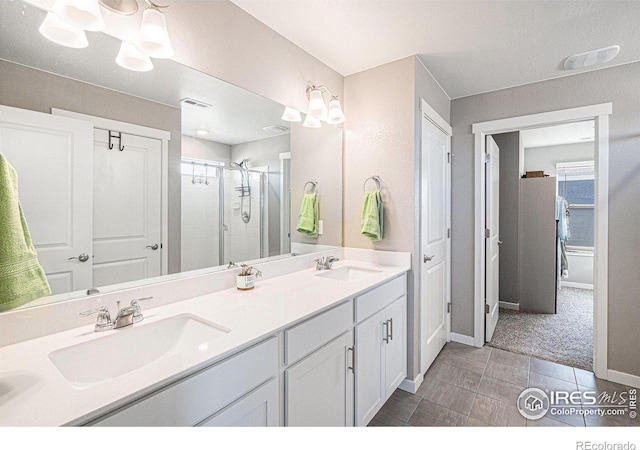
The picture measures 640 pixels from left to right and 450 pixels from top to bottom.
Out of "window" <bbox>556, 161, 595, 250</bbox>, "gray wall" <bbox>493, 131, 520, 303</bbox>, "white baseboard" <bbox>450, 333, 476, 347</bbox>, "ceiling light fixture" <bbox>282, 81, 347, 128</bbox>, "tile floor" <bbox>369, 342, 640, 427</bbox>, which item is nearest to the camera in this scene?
"tile floor" <bbox>369, 342, 640, 427</bbox>

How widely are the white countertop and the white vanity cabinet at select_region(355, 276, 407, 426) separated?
18cm

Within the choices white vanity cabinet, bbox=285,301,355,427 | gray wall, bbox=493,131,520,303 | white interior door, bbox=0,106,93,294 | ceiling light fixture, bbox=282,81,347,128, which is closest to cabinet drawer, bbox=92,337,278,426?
white vanity cabinet, bbox=285,301,355,427

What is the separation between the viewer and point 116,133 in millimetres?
1146

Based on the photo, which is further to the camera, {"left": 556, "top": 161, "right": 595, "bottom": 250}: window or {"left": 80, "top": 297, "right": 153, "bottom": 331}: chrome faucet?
{"left": 556, "top": 161, "right": 595, "bottom": 250}: window

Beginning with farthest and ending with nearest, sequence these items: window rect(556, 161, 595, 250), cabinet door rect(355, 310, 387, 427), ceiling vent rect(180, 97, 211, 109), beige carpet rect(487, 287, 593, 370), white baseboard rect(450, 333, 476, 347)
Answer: window rect(556, 161, 595, 250)
white baseboard rect(450, 333, 476, 347)
beige carpet rect(487, 287, 593, 370)
cabinet door rect(355, 310, 387, 427)
ceiling vent rect(180, 97, 211, 109)

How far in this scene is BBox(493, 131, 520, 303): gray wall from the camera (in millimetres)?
3438

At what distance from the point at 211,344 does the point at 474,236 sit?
2.49m

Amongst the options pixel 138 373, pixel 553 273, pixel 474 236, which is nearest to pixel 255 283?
pixel 138 373

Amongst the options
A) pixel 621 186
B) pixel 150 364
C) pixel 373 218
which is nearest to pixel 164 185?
pixel 150 364

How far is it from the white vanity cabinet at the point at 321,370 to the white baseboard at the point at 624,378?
6.75 feet

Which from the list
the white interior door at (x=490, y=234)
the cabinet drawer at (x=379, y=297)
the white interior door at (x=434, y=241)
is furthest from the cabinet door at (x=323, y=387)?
the white interior door at (x=490, y=234)

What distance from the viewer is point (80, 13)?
38.4 inches

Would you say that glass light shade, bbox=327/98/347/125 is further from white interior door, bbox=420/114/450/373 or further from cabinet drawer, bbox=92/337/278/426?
cabinet drawer, bbox=92/337/278/426

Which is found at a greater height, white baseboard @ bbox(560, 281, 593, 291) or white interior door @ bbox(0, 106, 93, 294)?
white interior door @ bbox(0, 106, 93, 294)
